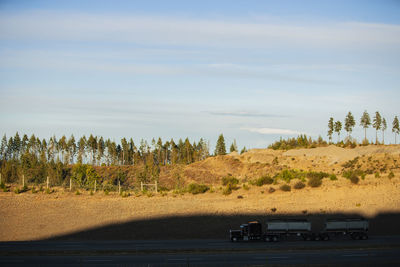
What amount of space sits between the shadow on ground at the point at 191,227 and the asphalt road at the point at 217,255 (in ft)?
28.3

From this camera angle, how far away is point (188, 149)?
512 feet

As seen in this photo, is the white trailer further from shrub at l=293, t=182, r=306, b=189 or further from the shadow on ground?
shrub at l=293, t=182, r=306, b=189

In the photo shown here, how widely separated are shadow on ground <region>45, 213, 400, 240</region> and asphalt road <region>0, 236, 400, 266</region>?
28.3 ft

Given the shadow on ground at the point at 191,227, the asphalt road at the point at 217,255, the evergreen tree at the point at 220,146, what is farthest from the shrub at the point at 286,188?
the evergreen tree at the point at 220,146

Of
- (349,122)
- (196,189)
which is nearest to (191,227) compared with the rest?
(196,189)

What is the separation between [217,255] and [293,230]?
11.0 m

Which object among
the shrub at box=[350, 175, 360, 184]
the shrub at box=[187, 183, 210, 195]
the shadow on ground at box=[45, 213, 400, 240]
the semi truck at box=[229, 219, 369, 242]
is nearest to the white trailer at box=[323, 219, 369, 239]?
the semi truck at box=[229, 219, 369, 242]

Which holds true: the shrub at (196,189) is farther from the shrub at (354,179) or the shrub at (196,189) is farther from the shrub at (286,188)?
the shrub at (354,179)

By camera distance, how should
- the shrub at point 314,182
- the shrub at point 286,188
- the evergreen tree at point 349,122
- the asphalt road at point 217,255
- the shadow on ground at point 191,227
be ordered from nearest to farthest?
the asphalt road at point 217,255 → the shadow on ground at point 191,227 → the shrub at point 286,188 → the shrub at point 314,182 → the evergreen tree at point 349,122

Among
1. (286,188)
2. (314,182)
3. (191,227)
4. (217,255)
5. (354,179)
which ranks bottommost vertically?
(217,255)

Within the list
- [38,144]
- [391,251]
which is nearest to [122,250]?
[391,251]

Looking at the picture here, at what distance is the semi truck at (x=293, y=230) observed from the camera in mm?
37969

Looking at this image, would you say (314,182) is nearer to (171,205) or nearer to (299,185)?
(299,185)

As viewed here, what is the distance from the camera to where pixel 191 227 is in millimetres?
47188
